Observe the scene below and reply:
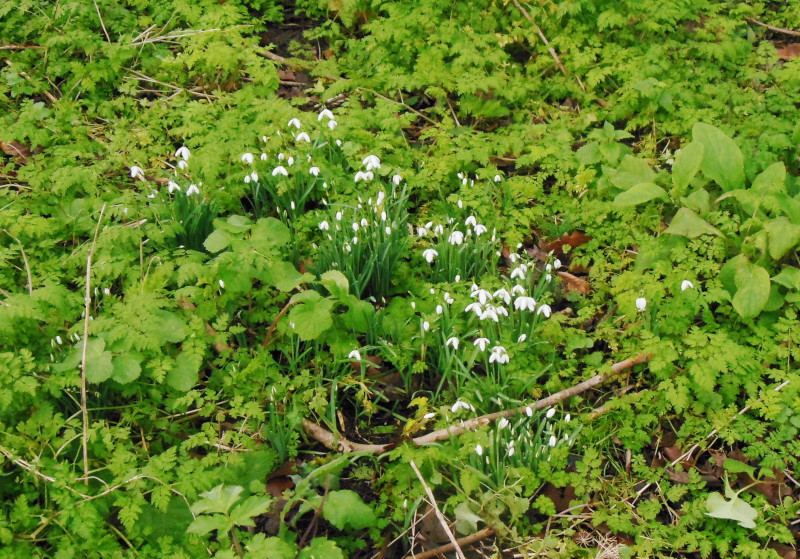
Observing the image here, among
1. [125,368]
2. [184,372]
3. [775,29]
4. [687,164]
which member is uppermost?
[775,29]

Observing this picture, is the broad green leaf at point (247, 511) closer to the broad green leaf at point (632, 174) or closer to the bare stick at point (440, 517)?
the bare stick at point (440, 517)

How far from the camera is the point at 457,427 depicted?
3.11m

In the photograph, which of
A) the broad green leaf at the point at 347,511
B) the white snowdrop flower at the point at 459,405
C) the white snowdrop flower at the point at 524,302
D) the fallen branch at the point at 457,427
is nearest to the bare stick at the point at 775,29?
the fallen branch at the point at 457,427

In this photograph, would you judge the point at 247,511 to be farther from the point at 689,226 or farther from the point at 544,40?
the point at 544,40

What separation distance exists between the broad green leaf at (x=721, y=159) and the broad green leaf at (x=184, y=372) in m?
3.03

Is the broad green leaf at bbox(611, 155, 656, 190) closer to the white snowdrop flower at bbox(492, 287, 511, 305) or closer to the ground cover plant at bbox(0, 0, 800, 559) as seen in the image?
the ground cover plant at bbox(0, 0, 800, 559)

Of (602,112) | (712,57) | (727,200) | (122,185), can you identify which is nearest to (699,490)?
(727,200)

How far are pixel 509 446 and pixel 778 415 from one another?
1272 mm

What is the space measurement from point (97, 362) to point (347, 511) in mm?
1251

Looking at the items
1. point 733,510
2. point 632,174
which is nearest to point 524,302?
point 733,510

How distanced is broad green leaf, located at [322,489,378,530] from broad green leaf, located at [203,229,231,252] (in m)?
1.39

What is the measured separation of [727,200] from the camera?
396cm

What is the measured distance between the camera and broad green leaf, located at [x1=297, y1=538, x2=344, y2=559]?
8.26ft

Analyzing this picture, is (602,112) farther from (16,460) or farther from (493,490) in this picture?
(16,460)
